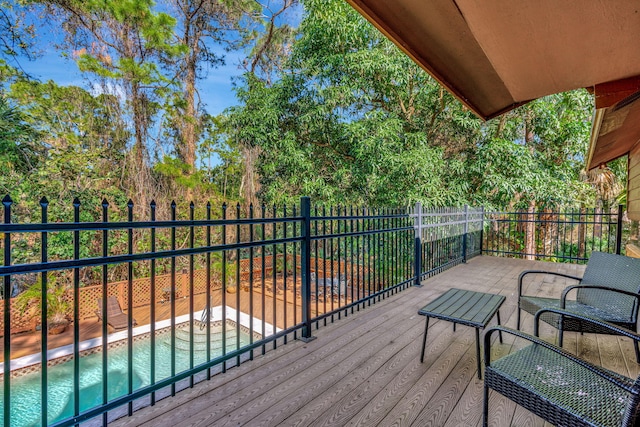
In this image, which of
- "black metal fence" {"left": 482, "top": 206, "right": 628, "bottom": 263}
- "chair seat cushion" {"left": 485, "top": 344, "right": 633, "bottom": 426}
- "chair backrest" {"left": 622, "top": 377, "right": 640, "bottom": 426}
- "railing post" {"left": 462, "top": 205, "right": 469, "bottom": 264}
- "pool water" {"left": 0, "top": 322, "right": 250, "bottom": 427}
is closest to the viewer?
"chair backrest" {"left": 622, "top": 377, "right": 640, "bottom": 426}

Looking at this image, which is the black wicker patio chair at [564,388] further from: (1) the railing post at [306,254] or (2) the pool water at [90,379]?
(2) the pool water at [90,379]

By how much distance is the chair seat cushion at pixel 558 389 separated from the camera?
1210 millimetres

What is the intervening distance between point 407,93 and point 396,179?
2.68m

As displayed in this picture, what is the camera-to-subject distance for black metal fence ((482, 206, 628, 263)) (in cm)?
588

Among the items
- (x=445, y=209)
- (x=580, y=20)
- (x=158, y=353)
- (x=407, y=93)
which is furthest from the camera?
(x=407, y=93)

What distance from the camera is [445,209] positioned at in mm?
5473

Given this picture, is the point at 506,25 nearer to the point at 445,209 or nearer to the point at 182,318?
the point at 445,209

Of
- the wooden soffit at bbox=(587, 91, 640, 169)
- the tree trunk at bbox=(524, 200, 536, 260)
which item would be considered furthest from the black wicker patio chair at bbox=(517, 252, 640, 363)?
the tree trunk at bbox=(524, 200, 536, 260)

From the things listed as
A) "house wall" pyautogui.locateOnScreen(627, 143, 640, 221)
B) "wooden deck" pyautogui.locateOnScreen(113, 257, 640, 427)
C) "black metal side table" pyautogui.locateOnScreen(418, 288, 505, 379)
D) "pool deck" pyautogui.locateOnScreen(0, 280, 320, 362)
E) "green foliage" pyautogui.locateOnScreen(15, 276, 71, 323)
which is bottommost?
"pool deck" pyautogui.locateOnScreen(0, 280, 320, 362)

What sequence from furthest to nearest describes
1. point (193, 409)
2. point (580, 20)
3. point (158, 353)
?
point (158, 353), point (193, 409), point (580, 20)

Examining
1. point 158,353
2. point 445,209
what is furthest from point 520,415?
point 158,353

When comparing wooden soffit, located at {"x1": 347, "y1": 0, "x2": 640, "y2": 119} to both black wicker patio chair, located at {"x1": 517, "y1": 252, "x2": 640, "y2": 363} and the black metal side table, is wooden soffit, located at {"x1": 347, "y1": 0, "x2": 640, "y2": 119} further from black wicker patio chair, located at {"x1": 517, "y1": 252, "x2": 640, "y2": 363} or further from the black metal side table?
the black metal side table

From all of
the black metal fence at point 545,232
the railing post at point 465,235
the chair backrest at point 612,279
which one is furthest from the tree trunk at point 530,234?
A: the chair backrest at point 612,279

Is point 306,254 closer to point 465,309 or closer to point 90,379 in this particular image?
point 465,309
